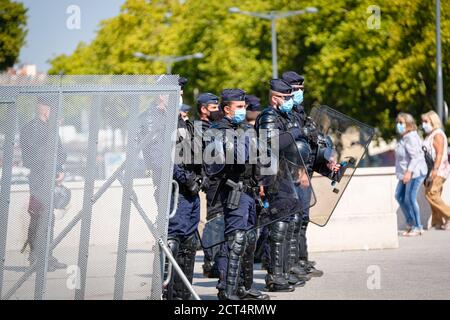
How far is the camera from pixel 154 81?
855 cm

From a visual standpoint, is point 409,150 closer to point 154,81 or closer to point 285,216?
point 285,216

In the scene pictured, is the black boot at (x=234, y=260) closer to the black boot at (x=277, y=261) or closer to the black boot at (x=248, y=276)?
the black boot at (x=248, y=276)

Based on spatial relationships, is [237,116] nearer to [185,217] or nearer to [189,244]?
[185,217]

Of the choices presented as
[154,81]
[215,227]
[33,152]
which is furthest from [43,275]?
[215,227]

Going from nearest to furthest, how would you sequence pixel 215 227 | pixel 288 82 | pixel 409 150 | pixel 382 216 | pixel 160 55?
pixel 215 227, pixel 288 82, pixel 382 216, pixel 409 150, pixel 160 55

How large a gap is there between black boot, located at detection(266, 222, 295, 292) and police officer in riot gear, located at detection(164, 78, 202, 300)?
1630 millimetres

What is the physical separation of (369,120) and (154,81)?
34731mm

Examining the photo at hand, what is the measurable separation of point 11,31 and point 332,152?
57809 mm

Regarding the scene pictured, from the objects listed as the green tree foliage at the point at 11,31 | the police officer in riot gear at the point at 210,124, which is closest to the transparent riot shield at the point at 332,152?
the police officer in riot gear at the point at 210,124

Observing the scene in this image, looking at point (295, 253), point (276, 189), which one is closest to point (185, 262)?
point (276, 189)

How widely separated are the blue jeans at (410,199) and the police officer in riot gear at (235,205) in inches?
288

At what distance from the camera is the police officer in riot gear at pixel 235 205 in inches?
395

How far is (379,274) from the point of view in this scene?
12.3 metres

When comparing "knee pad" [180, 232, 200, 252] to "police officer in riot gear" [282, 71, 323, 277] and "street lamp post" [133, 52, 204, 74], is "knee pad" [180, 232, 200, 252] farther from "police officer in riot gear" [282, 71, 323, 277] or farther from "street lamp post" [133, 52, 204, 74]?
"street lamp post" [133, 52, 204, 74]
